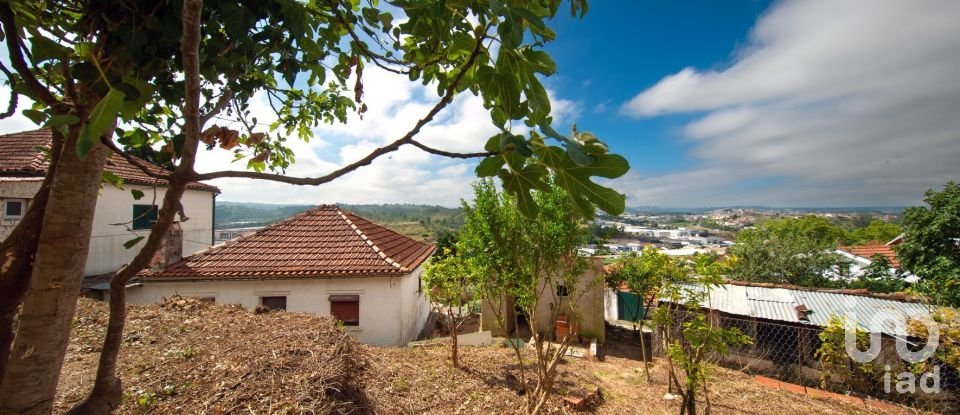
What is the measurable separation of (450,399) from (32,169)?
11.3m

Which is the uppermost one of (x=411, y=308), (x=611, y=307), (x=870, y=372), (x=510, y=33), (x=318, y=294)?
(x=510, y=33)

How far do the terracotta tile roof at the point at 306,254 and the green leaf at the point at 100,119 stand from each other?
7.84 m

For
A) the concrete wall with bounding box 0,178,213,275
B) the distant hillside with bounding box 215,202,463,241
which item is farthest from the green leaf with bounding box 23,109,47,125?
the concrete wall with bounding box 0,178,213,275

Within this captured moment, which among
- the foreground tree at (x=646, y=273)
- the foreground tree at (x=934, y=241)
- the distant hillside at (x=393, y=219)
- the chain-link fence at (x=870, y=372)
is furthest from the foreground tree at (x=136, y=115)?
A: the foreground tree at (x=934, y=241)

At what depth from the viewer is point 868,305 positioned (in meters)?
8.65

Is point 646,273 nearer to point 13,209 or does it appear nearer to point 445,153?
point 445,153

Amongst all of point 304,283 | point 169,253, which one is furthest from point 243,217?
point 304,283

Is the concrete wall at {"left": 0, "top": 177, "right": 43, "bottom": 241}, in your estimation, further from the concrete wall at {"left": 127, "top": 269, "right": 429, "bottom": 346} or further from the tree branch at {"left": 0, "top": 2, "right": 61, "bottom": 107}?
the tree branch at {"left": 0, "top": 2, "right": 61, "bottom": 107}

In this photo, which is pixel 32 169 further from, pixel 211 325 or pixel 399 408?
pixel 399 408

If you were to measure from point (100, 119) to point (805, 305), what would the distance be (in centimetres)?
1221

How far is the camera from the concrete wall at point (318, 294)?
8.00 meters

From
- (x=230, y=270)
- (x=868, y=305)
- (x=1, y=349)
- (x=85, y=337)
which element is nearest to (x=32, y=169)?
(x=230, y=270)

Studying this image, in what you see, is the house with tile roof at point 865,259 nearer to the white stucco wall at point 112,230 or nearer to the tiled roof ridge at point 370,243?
the tiled roof ridge at point 370,243

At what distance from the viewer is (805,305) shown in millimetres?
8867
